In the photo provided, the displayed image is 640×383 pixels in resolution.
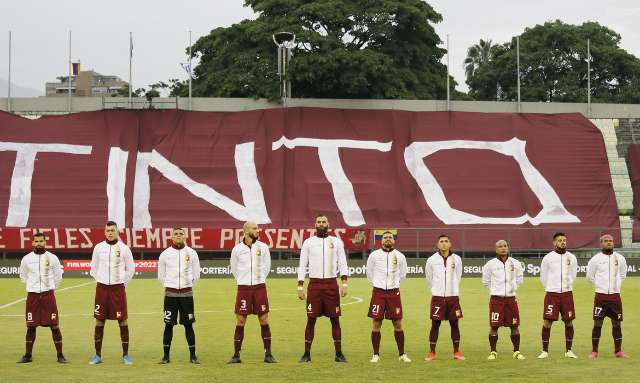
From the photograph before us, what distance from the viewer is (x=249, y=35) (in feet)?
201

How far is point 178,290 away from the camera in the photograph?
18062mm

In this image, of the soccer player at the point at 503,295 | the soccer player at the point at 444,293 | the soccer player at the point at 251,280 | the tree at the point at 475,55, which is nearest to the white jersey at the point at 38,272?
the soccer player at the point at 251,280

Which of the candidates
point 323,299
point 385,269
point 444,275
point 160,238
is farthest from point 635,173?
point 323,299

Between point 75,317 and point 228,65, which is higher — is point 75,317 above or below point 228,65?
below

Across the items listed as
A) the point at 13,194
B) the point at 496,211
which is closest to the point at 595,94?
the point at 496,211

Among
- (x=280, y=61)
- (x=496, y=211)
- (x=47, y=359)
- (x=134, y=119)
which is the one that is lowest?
(x=47, y=359)

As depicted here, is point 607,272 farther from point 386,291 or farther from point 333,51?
point 333,51

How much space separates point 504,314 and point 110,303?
7.58 m

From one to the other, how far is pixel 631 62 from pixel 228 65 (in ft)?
101

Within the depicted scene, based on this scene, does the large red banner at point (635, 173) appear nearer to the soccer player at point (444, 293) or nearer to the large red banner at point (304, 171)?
the large red banner at point (304, 171)

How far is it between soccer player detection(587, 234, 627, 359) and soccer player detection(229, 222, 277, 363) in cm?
647

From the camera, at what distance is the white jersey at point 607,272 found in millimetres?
19234

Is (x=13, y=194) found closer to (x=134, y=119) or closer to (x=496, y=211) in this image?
(x=134, y=119)

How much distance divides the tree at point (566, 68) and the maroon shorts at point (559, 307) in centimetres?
5390
